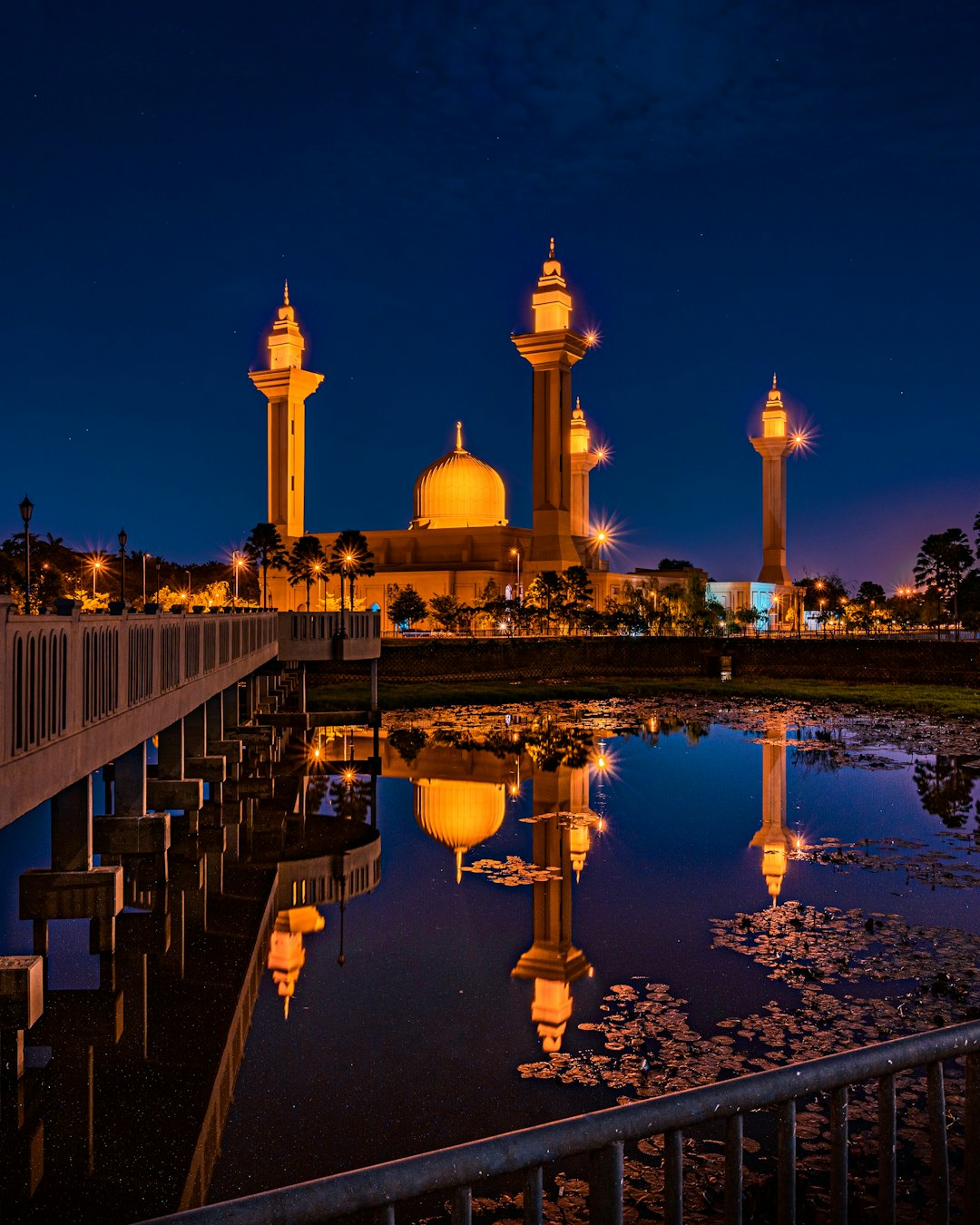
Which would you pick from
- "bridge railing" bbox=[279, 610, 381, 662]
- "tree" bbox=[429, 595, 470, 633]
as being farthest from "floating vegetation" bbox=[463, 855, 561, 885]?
"tree" bbox=[429, 595, 470, 633]

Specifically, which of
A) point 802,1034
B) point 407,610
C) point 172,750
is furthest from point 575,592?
point 802,1034

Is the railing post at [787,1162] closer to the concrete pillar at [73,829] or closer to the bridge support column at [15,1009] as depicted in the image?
the bridge support column at [15,1009]

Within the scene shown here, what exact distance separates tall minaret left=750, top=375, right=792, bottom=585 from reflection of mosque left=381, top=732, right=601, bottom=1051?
10545cm

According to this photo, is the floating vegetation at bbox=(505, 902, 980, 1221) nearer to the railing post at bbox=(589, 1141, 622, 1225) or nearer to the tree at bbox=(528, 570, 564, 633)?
the railing post at bbox=(589, 1141, 622, 1225)

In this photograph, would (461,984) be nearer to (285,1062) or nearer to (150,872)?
(285,1062)

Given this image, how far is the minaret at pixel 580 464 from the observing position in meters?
134

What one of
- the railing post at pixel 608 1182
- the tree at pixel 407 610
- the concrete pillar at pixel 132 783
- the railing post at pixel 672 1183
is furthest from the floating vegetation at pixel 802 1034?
the tree at pixel 407 610

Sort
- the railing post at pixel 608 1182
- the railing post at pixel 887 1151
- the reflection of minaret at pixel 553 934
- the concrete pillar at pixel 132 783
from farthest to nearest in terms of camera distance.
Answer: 1. the concrete pillar at pixel 132 783
2. the reflection of minaret at pixel 553 934
3. the railing post at pixel 887 1151
4. the railing post at pixel 608 1182

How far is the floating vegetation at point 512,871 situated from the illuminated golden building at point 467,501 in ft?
252

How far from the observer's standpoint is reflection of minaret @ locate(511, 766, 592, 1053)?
10.7 m

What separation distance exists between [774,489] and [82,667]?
128810mm

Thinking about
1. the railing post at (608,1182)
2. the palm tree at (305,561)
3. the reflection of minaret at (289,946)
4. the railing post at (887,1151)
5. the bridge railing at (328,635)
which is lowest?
the reflection of minaret at (289,946)

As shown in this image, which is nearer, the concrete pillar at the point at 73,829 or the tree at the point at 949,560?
the concrete pillar at the point at 73,829

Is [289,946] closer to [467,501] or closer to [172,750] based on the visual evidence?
[172,750]
